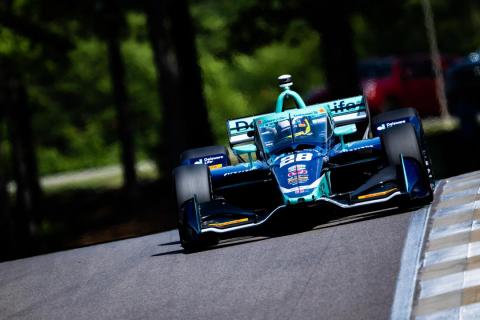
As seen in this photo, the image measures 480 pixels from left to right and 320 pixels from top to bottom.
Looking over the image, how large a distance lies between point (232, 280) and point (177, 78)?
1359 centimetres

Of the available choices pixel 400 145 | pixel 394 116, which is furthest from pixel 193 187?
pixel 394 116

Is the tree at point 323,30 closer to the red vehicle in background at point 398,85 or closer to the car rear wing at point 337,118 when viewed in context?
the red vehicle in background at point 398,85

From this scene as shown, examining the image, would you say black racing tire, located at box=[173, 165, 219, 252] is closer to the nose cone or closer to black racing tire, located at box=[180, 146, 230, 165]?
the nose cone

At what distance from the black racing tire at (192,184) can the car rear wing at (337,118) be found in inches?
62.2

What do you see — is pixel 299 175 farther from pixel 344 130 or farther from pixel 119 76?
pixel 119 76

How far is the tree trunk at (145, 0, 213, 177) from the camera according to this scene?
76.9 feet

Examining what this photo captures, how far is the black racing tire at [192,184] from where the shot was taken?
12562 mm

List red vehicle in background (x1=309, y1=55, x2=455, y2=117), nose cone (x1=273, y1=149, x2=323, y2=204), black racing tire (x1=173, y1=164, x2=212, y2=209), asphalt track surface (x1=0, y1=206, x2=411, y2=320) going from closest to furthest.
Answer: asphalt track surface (x1=0, y1=206, x2=411, y2=320) < nose cone (x1=273, y1=149, x2=323, y2=204) < black racing tire (x1=173, y1=164, x2=212, y2=209) < red vehicle in background (x1=309, y1=55, x2=455, y2=117)

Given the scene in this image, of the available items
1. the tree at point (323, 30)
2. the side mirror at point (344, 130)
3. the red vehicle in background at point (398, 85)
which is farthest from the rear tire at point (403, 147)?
the red vehicle in background at point (398, 85)

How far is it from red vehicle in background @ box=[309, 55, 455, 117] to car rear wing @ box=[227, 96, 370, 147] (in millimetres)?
17452

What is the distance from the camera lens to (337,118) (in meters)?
14.2

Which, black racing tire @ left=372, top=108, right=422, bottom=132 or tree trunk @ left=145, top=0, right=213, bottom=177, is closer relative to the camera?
black racing tire @ left=372, top=108, right=422, bottom=132

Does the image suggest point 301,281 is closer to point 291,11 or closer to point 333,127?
point 333,127

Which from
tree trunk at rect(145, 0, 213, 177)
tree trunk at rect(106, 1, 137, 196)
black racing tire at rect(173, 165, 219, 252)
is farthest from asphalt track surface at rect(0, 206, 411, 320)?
tree trunk at rect(106, 1, 137, 196)
